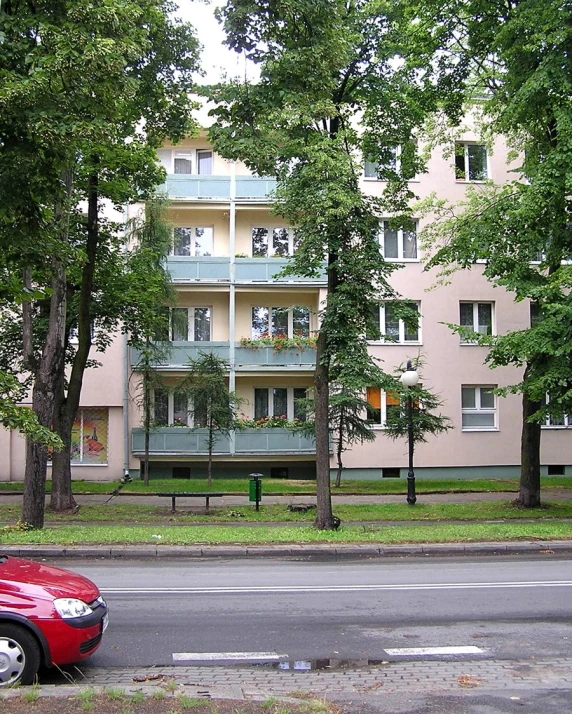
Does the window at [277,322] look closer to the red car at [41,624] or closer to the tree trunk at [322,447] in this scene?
the tree trunk at [322,447]

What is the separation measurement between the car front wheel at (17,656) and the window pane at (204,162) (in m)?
27.9

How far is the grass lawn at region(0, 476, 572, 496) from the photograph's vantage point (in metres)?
24.8

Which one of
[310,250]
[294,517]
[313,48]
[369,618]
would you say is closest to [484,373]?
[294,517]

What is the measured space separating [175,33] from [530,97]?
8.50 meters

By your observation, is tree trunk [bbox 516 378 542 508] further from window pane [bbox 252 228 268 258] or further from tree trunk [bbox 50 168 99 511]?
window pane [bbox 252 228 268 258]

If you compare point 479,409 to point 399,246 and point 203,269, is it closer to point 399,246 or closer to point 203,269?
point 399,246

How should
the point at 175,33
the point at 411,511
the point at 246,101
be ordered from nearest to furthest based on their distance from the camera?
the point at 246,101, the point at 175,33, the point at 411,511

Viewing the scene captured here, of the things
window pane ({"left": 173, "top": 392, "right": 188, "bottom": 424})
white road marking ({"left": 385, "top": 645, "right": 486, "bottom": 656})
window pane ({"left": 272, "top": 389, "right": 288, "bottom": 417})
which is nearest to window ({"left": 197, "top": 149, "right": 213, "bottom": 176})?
window pane ({"left": 272, "top": 389, "right": 288, "bottom": 417})

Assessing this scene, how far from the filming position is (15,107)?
8.59m

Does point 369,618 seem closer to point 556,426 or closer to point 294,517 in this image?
point 294,517

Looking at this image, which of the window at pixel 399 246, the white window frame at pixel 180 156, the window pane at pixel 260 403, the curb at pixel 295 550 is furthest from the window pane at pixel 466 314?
the curb at pixel 295 550

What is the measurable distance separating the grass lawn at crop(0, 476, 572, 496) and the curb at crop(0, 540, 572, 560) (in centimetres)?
985

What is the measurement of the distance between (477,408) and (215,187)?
552 inches

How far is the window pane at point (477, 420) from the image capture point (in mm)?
30344
